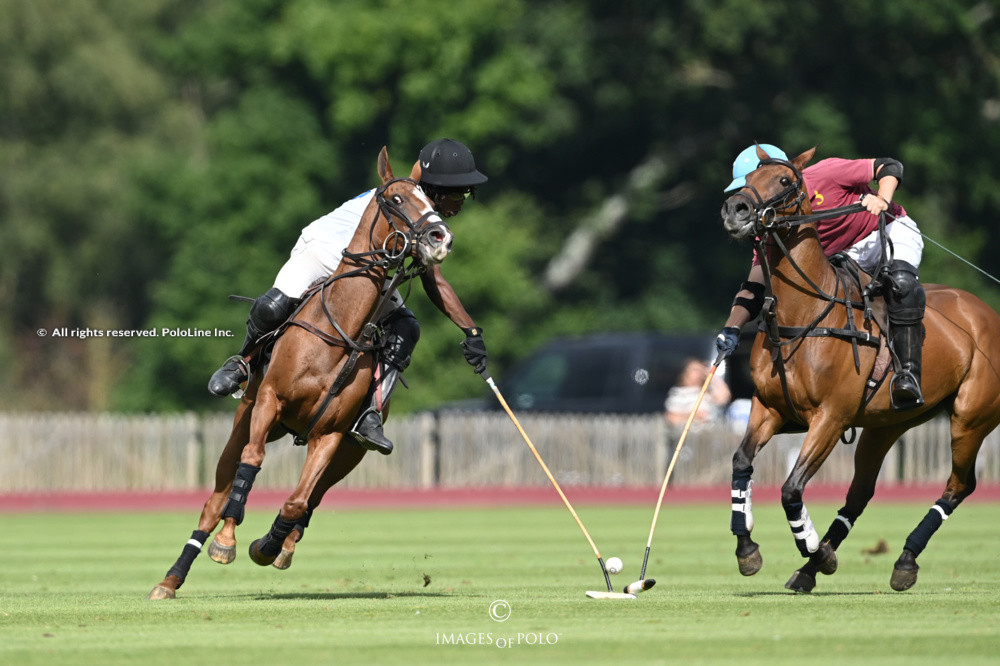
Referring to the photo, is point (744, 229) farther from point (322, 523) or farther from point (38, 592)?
point (322, 523)

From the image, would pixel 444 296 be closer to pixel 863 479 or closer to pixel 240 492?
pixel 240 492

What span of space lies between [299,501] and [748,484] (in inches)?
98.1

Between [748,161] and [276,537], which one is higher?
[748,161]

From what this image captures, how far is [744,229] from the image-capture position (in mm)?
8836

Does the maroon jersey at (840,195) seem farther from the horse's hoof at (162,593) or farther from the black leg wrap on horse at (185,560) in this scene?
the horse's hoof at (162,593)

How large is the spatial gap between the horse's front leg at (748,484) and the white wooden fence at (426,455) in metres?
14.4

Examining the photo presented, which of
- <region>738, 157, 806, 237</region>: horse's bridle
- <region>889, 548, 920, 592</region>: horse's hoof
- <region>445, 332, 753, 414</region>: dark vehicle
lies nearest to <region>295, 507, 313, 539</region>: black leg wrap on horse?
<region>738, 157, 806, 237</region>: horse's bridle

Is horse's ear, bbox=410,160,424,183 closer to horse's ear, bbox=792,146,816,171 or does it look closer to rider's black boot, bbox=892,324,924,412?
horse's ear, bbox=792,146,816,171

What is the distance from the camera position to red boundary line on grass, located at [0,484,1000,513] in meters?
21.5

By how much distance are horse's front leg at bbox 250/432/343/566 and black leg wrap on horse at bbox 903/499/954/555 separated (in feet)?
11.3

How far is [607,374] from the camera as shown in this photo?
24.3 metres

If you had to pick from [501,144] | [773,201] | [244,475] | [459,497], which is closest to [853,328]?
[773,201]

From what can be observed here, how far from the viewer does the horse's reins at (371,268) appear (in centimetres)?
895

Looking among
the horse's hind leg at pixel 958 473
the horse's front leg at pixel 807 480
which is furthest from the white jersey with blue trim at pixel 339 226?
the horse's hind leg at pixel 958 473
